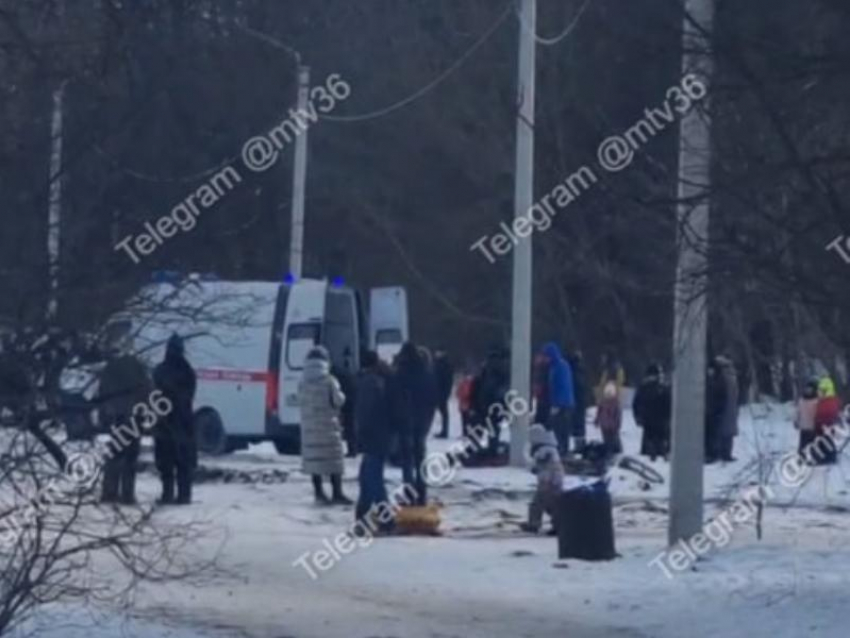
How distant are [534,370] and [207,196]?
22541 mm

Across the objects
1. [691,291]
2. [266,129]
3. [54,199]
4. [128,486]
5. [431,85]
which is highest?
[431,85]

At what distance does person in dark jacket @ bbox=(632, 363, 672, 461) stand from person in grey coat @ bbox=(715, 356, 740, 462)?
1106 mm

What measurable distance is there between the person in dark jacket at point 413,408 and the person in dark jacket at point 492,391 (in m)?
8.65

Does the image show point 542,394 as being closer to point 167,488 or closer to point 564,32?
point 564,32

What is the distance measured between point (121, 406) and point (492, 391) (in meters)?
21.4

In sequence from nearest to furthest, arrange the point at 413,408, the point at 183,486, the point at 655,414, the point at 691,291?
1. the point at 691,291
2. the point at 183,486
3. the point at 413,408
4. the point at 655,414

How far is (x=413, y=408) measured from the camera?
23406mm

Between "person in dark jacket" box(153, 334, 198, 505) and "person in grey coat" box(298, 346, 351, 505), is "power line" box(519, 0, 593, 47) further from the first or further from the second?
"person in dark jacket" box(153, 334, 198, 505)

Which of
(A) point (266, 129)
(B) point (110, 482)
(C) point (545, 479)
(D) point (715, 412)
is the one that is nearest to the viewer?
(B) point (110, 482)

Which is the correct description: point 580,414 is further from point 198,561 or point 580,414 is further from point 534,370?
point 198,561

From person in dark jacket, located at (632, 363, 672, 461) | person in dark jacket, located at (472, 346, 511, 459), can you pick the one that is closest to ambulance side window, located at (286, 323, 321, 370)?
person in dark jacket, located at (472, 346, 511, 459)

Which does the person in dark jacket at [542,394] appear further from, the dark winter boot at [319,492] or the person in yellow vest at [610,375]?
the dark winter boot at [319,492]

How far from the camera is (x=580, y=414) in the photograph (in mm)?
35312

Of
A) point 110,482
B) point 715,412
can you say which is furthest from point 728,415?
point 110,482
